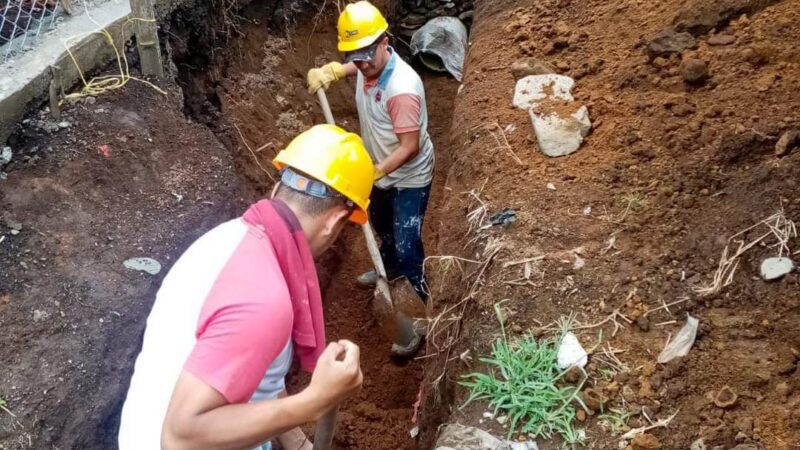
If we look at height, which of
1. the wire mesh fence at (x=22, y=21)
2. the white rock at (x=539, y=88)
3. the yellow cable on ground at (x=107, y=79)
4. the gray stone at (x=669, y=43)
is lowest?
the white rock at (x=539, y=88)

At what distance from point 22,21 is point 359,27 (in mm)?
2138

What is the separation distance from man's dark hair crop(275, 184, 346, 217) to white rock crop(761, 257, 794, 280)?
1.71 m

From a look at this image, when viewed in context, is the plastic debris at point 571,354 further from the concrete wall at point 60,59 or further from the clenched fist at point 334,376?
the concrete wall at point 60,59

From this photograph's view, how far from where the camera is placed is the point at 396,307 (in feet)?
15.2

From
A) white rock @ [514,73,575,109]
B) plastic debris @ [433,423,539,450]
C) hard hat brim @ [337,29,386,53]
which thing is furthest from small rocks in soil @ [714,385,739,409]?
hard hat brim @ [337,29,386,53]

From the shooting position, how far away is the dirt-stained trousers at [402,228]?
14.8 feet

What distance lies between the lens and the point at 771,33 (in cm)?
352

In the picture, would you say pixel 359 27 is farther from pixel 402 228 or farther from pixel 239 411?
pixel 239 411

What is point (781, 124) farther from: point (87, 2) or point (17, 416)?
point (87, 2)

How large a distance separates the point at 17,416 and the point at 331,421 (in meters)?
1.31

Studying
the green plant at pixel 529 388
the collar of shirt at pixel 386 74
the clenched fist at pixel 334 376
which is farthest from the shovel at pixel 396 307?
the clenched fist at pixel 334 376

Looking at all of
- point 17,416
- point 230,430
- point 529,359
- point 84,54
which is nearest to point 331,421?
point 230,430

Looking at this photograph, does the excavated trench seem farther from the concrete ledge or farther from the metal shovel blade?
the concrete ledge

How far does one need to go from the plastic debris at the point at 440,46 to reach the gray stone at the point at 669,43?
3.49 metres
